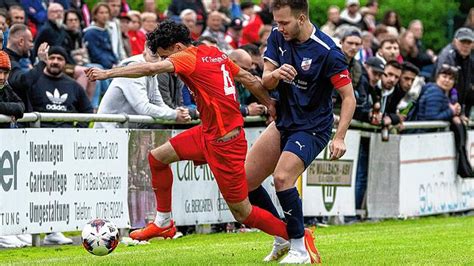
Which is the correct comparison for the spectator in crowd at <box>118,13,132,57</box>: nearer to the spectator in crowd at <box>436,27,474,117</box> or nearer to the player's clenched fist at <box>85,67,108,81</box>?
the spectator in crowd at <box>436,27,474,117</box>

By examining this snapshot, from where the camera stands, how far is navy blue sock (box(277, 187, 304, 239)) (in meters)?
11.4

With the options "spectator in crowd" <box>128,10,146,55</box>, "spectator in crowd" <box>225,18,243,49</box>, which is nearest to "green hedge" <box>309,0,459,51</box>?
"spectator in crowd" <box>225,18,243,49</box>

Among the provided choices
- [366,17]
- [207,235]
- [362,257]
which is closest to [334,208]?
[207,235]

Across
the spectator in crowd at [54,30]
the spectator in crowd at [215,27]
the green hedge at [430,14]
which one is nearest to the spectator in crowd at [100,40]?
the spectator in crowd at [54,30]

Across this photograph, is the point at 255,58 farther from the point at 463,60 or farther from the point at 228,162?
the point at 228,162

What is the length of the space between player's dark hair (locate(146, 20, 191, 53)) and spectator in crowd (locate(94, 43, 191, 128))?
3847mm

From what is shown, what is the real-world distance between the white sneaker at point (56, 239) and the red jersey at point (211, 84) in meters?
3.76

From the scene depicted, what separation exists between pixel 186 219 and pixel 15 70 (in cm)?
288

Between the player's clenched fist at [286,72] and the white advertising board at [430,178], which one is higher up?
the player's clenched fist at [286,72]

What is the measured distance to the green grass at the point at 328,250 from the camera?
12.0 metres

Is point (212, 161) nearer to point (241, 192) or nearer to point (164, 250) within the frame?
point (241, 192)

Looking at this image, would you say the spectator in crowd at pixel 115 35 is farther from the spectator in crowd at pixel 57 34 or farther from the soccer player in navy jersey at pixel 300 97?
the soccer player in navy jersey at pixel 300 97

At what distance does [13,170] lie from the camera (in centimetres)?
1396

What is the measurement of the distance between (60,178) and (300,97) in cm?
400
